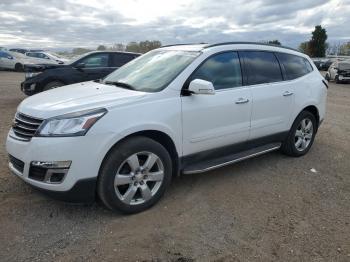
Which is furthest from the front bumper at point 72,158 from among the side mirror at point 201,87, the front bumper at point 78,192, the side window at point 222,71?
the side window at point 222,71

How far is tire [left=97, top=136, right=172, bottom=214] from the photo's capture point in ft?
12.1

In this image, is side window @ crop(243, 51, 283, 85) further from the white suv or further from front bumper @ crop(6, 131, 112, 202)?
front bumper @ crop(6, 131, 112, 202)

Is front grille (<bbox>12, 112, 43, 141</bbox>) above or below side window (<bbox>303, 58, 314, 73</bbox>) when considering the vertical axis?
below

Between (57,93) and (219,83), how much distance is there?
193 centimetres

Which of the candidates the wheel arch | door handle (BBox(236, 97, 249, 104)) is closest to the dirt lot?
the wheel arch

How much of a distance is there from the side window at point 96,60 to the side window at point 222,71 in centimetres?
675

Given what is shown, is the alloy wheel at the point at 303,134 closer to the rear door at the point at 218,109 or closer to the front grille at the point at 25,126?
the rear door at the point at 218,109

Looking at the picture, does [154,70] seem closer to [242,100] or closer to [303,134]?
[242,100]

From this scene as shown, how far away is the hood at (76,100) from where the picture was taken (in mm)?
3697

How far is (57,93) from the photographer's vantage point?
14.5 feet

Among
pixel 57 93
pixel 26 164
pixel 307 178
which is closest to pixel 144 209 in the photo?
pixel 26 164

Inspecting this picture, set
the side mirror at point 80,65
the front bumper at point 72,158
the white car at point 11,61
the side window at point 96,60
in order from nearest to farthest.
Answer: the front bumper at point 72,158
the side mirror at point 80,65
the side window at point 96,60
the white car at point 11,61

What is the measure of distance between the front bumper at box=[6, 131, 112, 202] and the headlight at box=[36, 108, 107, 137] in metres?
0.05

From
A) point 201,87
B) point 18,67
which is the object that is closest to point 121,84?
point 201,87
